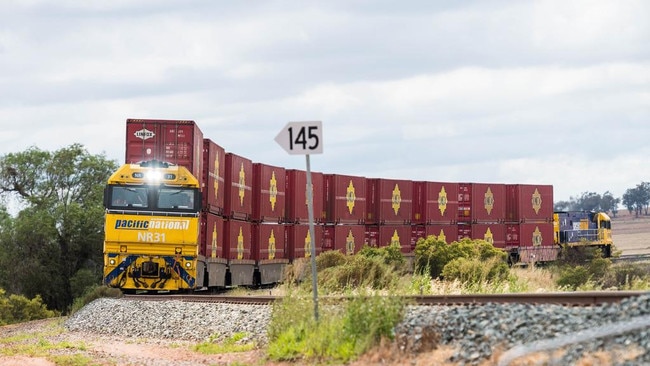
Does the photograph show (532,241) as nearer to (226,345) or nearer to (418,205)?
(418,205)

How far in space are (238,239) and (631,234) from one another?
129 metres

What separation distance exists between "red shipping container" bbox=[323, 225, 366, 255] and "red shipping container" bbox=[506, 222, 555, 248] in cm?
1031

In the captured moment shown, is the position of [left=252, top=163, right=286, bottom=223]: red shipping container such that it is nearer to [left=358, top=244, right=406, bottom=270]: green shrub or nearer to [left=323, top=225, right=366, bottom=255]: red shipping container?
[left=323, top=225, right=366, bottom=255]: red shipping container

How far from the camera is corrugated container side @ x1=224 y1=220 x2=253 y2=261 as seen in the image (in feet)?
95.2

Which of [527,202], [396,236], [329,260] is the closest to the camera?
[329,260]

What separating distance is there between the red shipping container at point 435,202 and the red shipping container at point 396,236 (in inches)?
42.3

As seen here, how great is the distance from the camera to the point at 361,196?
132 feet

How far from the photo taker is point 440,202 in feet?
144

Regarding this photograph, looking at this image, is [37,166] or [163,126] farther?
[37,166]

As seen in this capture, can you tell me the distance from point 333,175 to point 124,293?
46.1ft

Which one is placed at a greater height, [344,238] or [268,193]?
[268,193]

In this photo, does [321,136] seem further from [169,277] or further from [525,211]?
[525,211]

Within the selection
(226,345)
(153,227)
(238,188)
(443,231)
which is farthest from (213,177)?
(443,231)

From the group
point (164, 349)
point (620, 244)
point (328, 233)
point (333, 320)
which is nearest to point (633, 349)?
point (333, 320)
